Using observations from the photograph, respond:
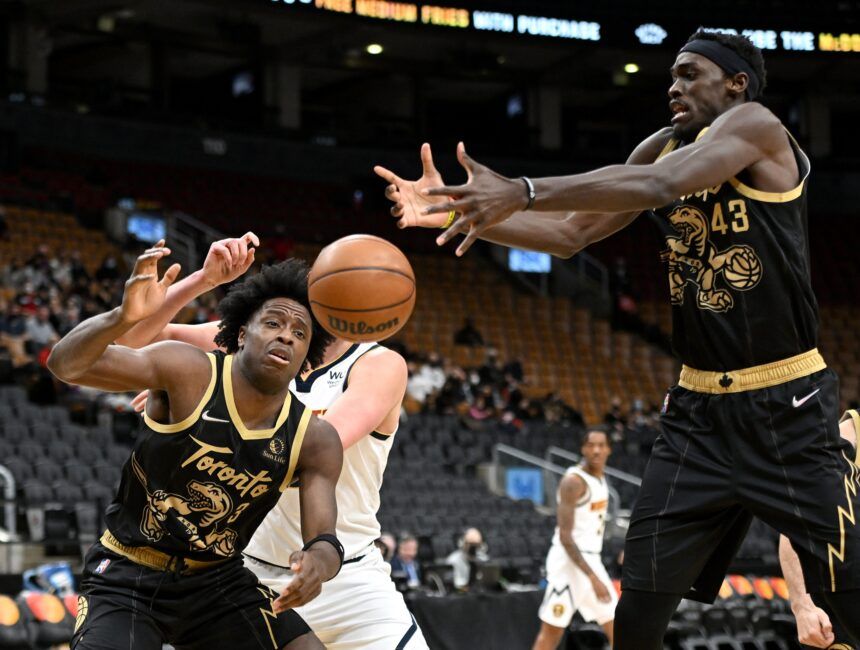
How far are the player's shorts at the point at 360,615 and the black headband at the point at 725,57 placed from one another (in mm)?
2208

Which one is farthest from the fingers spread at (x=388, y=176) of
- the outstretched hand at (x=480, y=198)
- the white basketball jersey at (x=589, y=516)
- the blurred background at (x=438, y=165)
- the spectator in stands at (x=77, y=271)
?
the spectator in stands at (x=77, y=271)

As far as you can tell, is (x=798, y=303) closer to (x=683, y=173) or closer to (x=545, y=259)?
(x=683, y=173)

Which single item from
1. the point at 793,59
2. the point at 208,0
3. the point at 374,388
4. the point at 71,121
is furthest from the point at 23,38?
the point at 374,388

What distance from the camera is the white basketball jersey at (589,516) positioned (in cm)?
946

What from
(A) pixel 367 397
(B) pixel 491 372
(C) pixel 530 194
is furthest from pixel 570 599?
(B) pixel 491 372

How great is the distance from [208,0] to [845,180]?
52.2ft

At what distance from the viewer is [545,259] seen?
27641mm

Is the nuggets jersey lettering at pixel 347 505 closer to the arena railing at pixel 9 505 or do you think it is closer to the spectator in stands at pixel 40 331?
the arena railing at pixel 9 505

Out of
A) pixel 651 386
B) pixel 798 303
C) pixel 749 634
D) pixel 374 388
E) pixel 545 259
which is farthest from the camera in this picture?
pixel 545 259

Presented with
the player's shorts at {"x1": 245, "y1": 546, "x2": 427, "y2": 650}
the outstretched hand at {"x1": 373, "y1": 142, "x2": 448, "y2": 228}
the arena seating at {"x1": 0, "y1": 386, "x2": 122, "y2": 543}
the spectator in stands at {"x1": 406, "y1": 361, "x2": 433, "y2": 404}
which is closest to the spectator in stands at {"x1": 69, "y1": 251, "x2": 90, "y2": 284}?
the arena seating at {"x1": 0, "y1": 386, "x2": 122, "y2": 543}

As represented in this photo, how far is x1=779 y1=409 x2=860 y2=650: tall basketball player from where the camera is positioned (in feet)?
14.7

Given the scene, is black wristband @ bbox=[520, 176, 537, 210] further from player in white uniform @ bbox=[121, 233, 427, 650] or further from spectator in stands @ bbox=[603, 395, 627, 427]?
spectator in stands @ bbox=[603, 395, 627, 427]

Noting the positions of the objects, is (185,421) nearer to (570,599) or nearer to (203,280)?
(203,280)

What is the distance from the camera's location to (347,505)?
4680 mm
